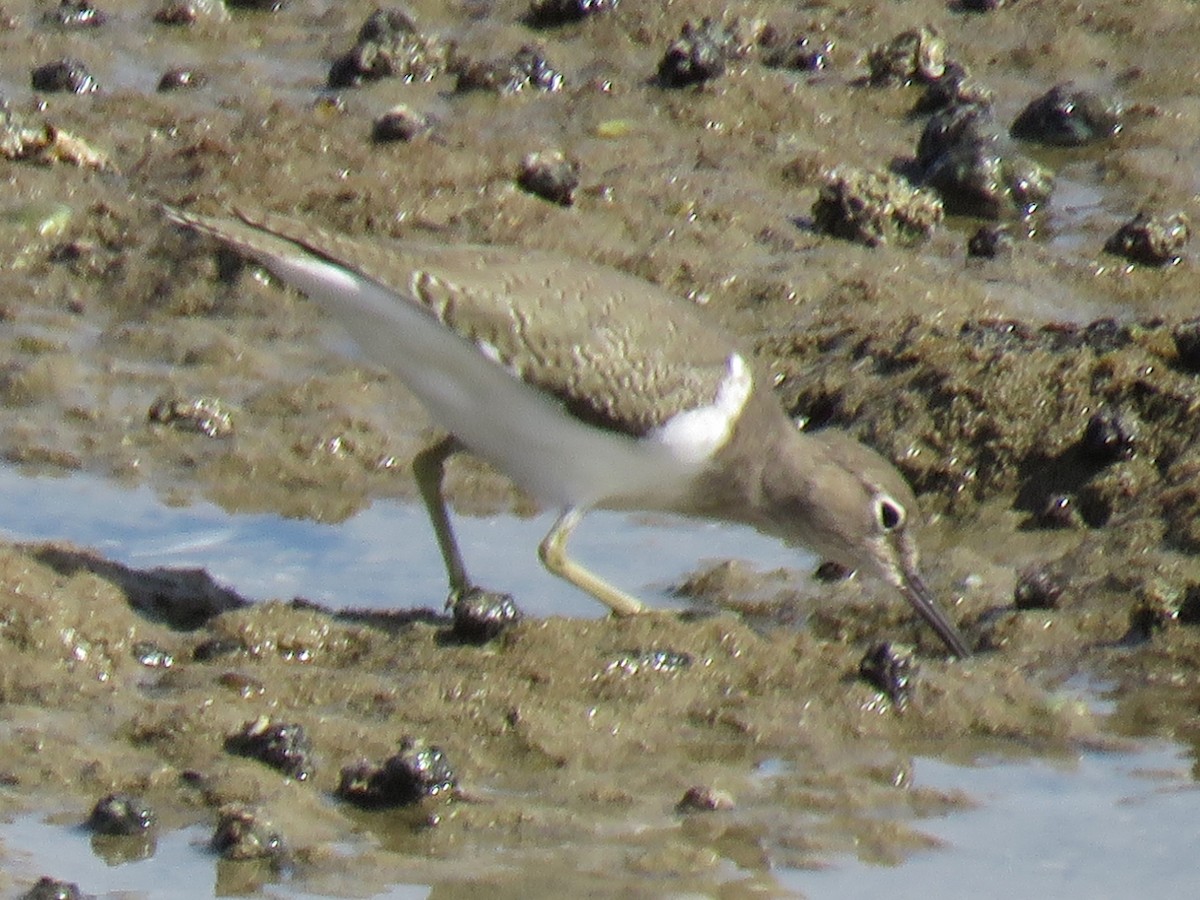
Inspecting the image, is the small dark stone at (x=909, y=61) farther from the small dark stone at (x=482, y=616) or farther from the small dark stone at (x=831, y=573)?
the small dark stone at (x=482, y=616)

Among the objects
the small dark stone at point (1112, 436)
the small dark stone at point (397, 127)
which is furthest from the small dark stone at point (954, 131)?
the small dark stone at point (1112, 436)

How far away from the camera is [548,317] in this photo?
815 cm

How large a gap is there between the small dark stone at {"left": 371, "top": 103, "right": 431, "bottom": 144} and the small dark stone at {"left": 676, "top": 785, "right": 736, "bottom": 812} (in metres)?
5.64

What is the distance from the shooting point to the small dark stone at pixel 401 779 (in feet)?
21.7

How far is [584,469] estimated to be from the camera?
825cm

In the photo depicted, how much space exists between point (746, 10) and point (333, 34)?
2.33 m

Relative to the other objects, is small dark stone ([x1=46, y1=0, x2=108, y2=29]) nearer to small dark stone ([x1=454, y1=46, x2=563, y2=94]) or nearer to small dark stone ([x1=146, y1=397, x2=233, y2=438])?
small dark stone ([x1=454, y1=46, x2=563, y2=94])

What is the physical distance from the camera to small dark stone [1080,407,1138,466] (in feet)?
29.2

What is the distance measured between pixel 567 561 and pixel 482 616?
0.83 m

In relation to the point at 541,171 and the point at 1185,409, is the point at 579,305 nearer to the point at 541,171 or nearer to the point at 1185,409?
the point at 1185,409

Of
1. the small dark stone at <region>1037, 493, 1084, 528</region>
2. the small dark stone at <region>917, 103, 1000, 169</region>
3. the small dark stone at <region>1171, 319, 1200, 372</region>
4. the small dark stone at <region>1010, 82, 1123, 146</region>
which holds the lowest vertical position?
the small dark stone at <region>1037, 493, 1084, 528</region>

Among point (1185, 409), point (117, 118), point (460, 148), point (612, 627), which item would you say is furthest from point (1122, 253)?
point (117, 118)

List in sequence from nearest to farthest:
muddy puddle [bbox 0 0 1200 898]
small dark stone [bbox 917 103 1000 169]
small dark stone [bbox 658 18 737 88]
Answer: muddy puddle [bbox 0 0 1200 898] < small dark stone [bbox 917 103 1000 169] < small dark stone [bbox 658 18 737 88]

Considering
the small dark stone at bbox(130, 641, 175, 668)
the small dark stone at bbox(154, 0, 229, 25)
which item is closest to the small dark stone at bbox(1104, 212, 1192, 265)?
the small dark stone at bbox(130, 641, 175, 668)
